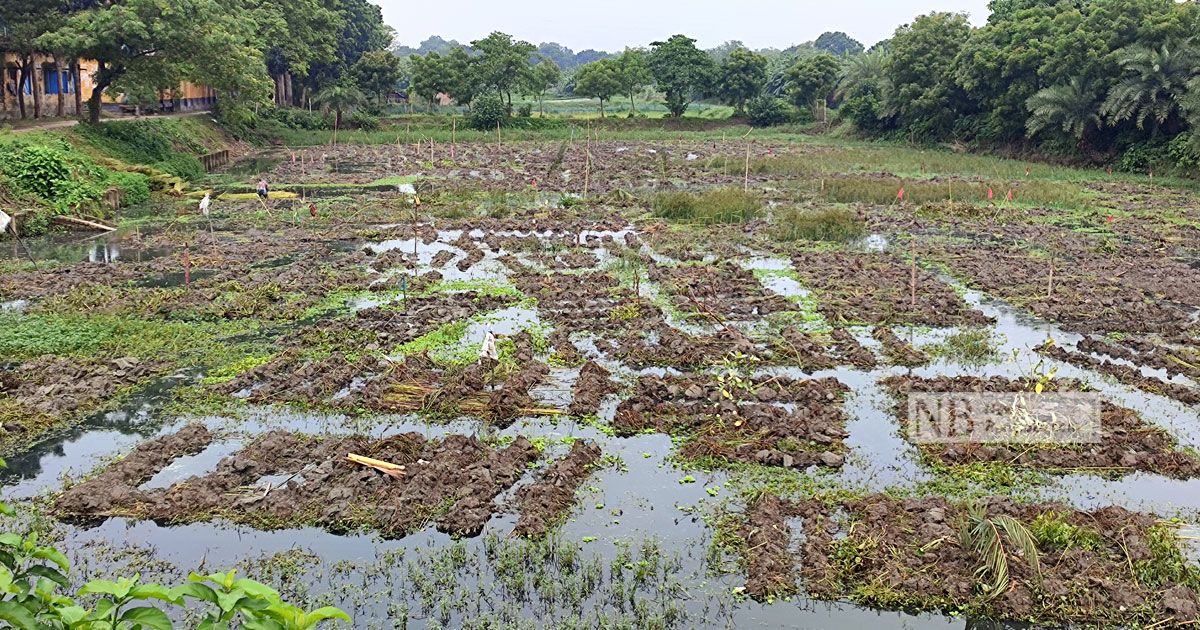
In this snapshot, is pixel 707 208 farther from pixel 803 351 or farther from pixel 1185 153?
pixel 1185 153

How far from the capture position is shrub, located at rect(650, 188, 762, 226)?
870 inches

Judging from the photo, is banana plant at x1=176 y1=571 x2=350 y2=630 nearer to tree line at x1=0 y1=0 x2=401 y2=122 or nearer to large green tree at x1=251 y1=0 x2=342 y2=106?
tree line at x1=0 y1=0 x2=401 y2=122

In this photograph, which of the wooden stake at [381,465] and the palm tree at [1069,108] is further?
the palm tree at [1069,108]

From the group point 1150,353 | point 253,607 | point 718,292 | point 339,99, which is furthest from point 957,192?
point 339,99

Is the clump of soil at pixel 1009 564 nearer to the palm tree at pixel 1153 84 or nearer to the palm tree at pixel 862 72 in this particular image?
the palm tree at pixel 1153 84

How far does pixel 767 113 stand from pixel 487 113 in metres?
19.2

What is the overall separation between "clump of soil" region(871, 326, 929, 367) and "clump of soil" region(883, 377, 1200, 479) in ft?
7.26

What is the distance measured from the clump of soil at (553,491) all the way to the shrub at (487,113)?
1810 inches

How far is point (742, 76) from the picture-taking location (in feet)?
197

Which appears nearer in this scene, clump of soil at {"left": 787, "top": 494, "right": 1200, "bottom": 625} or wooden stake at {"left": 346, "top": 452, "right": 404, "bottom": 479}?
clump of soil at {"left": 787, "top": 494, "right": 1200, "bottom": 625}

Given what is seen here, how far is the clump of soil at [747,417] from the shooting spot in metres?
8.69

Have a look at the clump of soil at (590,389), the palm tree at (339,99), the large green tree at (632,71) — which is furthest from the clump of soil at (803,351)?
the large green tree at (632,71)

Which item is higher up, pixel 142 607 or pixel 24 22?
pixel 24 22

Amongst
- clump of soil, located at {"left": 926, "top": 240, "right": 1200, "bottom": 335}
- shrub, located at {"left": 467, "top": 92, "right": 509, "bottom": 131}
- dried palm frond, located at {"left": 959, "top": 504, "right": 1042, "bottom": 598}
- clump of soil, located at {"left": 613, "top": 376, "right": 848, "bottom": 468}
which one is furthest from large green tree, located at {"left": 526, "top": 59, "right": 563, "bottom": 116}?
dried palm frond, located at {"left": 959, "top": 504, "right": 1042, "bottom": 598}
